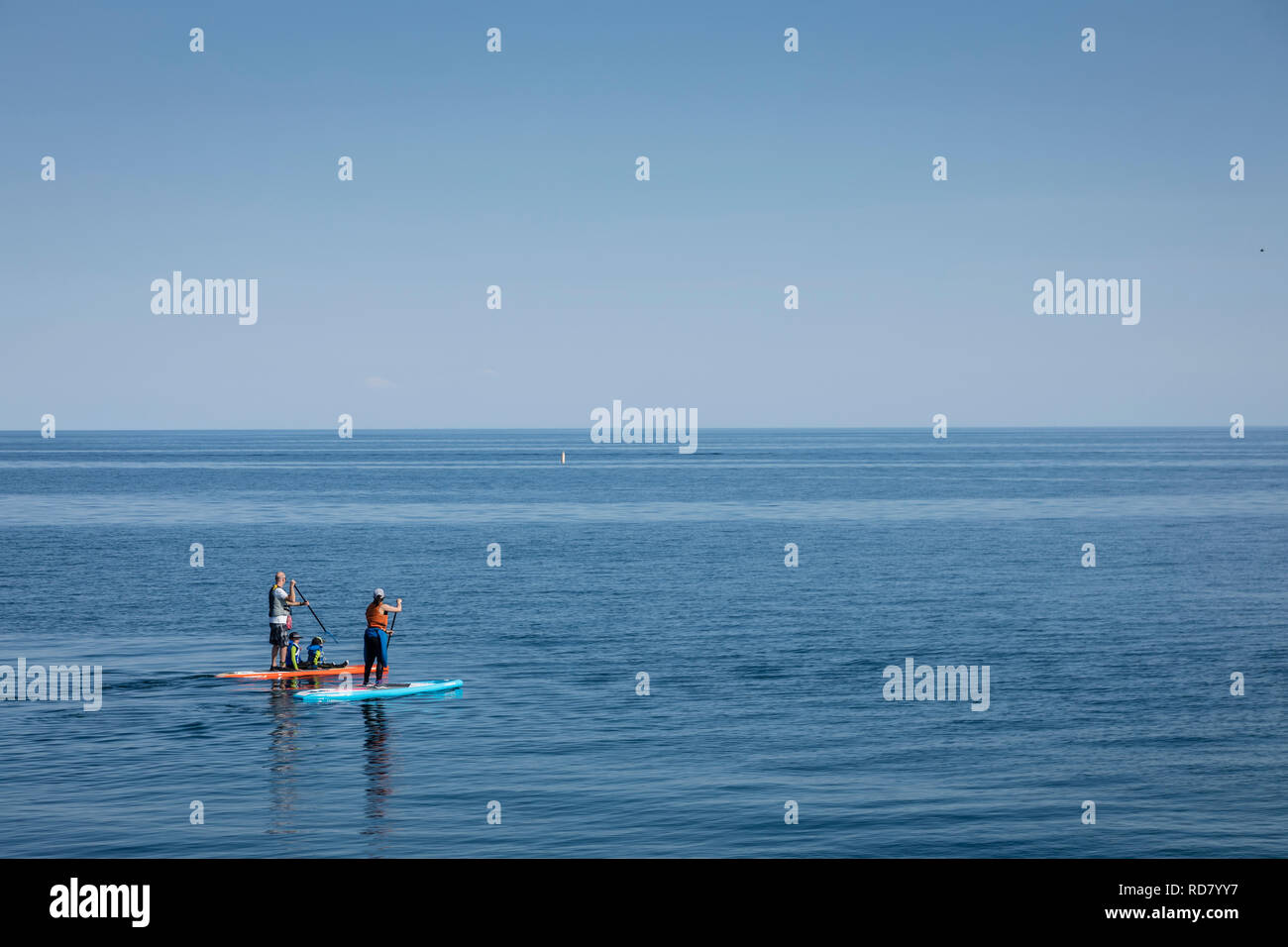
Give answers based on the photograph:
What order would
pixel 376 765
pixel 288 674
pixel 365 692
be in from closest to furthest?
pixel 376 765, pixel 365 692, pixel 288 674

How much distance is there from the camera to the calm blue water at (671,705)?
2136 cm

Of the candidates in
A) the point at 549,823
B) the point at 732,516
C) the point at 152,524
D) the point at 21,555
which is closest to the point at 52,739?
the point at 549,823

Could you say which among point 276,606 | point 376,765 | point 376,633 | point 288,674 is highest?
point 276,606

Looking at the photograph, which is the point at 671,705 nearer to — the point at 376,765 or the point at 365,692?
the point at 365,692

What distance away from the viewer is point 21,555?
232 feet

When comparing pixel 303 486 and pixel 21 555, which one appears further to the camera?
pixel 303 486

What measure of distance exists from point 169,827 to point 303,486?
5708 inches

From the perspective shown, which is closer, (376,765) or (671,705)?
(376,765)

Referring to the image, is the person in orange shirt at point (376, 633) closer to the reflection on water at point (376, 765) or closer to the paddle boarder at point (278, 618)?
the reflection on water at point (376, 765)

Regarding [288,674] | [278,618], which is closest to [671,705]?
[288,674]

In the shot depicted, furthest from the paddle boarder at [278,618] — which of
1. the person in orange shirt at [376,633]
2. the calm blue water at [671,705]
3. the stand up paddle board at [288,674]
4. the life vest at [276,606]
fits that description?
the person in orange shirt at [376,633]

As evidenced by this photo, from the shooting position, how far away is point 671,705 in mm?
31656

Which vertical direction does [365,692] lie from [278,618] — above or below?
below

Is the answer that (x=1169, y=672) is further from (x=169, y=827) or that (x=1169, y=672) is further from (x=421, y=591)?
(x=421, y=591)
